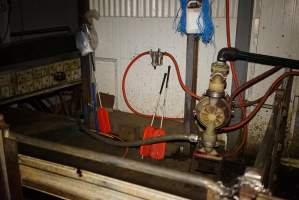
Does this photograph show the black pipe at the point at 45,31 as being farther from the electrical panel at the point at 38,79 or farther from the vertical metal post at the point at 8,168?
the vertical metal post at the point at 8,168

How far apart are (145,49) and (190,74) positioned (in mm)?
666

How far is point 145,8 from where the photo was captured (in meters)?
3.53

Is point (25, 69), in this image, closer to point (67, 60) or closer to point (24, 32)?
point (67, 60)

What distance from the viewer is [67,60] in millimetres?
3910

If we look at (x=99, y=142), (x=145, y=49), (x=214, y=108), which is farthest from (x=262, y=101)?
(x=99, y=142)

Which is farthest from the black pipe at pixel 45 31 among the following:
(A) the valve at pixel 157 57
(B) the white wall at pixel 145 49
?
(A) the valve at pixel 157 57

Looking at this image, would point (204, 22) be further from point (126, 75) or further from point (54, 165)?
point (54, 165)

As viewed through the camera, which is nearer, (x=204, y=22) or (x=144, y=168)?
(x=144, y=168)

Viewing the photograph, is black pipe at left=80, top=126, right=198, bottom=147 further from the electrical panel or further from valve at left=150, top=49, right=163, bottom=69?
valve at left=150, top=49, right=163, bottom=69

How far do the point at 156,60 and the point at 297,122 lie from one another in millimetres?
1714

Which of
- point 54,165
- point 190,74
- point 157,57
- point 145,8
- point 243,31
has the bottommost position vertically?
point 54,165

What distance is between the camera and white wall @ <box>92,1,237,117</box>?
3371 millimetres

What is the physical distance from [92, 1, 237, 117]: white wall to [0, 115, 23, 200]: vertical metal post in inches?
93.2

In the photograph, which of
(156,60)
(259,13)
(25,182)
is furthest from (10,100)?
(259,13)
